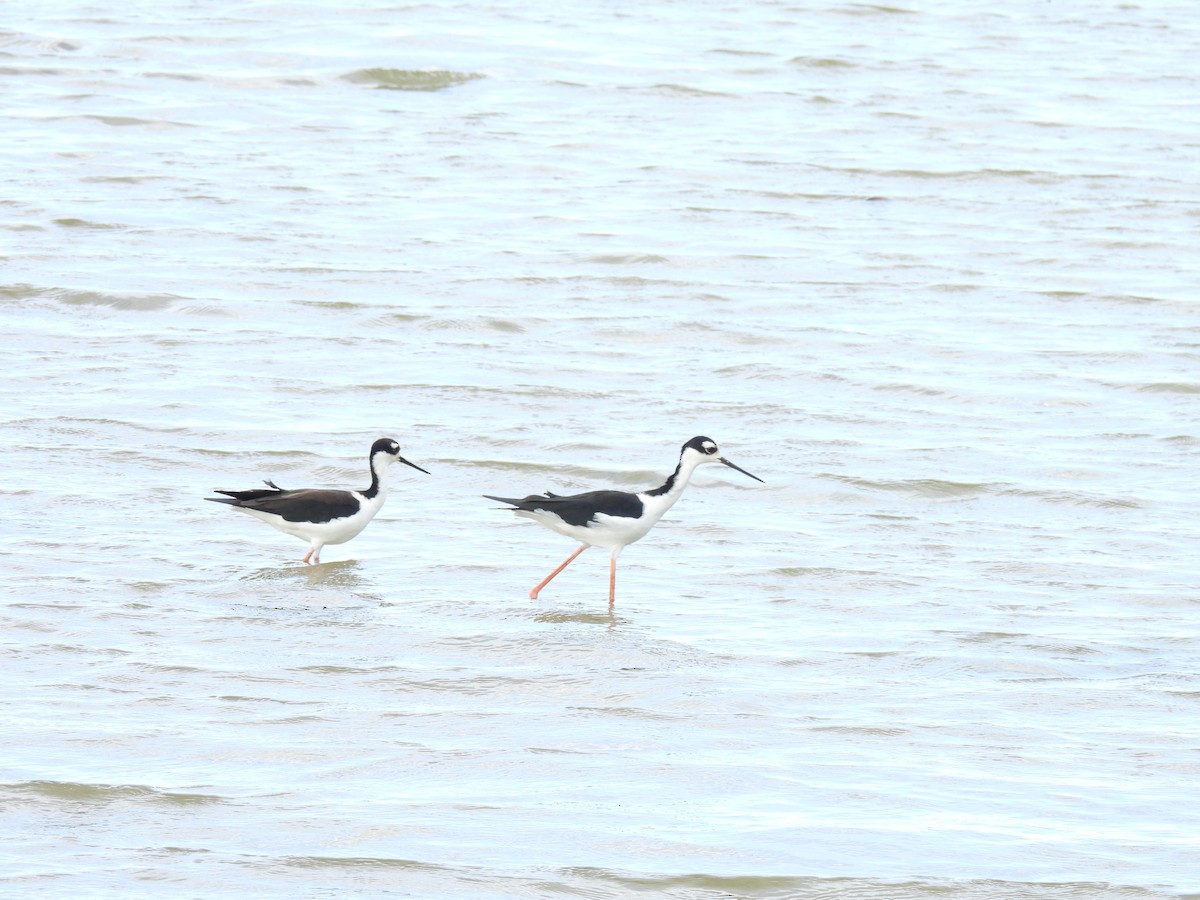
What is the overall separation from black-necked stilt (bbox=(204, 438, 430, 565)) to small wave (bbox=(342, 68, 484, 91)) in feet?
48.9

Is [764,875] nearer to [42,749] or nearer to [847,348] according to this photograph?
[42,749]

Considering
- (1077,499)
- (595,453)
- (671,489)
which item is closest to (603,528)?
(671,489)

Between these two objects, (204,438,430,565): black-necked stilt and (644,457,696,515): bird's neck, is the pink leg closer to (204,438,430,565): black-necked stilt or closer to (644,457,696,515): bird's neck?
(644,457,696,515): bird's neck

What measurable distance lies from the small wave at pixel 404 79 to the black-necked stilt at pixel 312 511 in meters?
14.9

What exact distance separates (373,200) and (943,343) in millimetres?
6859

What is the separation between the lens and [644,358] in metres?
16.8

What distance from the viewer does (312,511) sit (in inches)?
465

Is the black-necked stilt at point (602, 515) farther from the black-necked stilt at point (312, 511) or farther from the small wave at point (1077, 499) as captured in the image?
the small wave at point (1077, 499)

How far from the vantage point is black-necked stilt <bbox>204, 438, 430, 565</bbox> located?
11.8 meters

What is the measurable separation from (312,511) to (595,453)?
300 centimetres

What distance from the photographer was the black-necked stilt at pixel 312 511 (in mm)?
11812

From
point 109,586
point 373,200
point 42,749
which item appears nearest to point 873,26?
point 373,200

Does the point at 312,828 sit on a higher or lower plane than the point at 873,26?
lower

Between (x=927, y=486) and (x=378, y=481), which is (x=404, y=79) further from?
(x=378, y=481)
